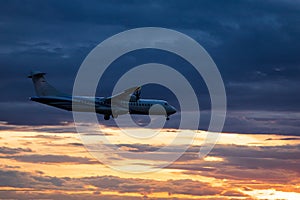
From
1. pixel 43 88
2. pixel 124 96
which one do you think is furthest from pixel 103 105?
pixel 43 88

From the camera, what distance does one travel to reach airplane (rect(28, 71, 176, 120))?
588 feet

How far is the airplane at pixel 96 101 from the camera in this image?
17912 cm

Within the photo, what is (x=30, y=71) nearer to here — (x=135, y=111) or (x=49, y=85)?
(x=49, y=85)

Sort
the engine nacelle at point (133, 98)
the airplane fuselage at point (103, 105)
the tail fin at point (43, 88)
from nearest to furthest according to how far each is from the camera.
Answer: the airplane fuselage at point (103, 105), the tail fin at point (43, 88), the engine nacelle at point (133, 98)

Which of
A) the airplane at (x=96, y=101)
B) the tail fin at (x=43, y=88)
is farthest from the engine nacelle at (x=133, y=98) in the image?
the tail fin at (x=43, y=88)

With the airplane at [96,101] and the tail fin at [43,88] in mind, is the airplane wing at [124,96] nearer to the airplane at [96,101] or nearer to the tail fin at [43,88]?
the airplane at [96,101]

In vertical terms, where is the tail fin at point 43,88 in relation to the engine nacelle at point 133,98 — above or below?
above

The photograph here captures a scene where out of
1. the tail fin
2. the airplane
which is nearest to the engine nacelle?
the airplane

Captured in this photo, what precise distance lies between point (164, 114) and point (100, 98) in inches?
741

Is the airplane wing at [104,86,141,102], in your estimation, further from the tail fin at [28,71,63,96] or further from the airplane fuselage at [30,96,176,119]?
the tail fin at [28,71,63,96]

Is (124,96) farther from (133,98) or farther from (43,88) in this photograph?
(43,88)

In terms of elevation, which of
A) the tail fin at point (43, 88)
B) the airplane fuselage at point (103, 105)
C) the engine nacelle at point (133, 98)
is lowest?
the airplane fuselage at point (103, 105)

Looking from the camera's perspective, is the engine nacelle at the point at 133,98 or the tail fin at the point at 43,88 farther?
the engine nacelle at the point at 133,98

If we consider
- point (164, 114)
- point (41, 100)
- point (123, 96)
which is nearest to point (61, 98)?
point (41, 100)
